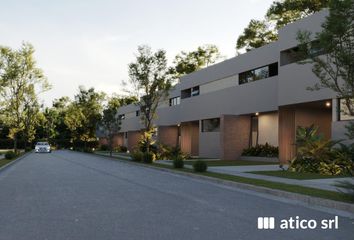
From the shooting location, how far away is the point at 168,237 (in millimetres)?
7055

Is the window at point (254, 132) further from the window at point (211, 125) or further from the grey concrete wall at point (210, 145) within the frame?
the window at point (211, 125)

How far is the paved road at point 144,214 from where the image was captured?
7.38 metres

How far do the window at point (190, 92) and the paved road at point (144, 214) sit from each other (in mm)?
30755

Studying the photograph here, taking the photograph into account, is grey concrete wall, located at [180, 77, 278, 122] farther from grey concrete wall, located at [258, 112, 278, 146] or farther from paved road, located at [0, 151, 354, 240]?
paved road, located at [0, 151, 354, 240]

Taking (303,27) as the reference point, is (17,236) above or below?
below

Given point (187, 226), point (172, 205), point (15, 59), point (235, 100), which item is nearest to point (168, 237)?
point (187, 226)

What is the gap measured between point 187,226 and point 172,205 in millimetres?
2763

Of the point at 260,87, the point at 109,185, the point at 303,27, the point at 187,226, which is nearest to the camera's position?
the point at 187,226

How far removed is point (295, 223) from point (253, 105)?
987 inches

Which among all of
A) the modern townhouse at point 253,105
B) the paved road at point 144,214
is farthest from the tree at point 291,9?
the paved road at point 144,214

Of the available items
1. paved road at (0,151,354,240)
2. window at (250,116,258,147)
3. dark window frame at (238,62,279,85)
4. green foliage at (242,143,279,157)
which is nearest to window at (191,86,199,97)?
dark window frame at (238,62,279,85)

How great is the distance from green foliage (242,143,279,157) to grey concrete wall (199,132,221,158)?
A: 3.76 metres

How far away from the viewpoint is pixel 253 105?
109ft

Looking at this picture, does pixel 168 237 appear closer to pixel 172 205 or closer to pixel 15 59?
pixel 172 205
